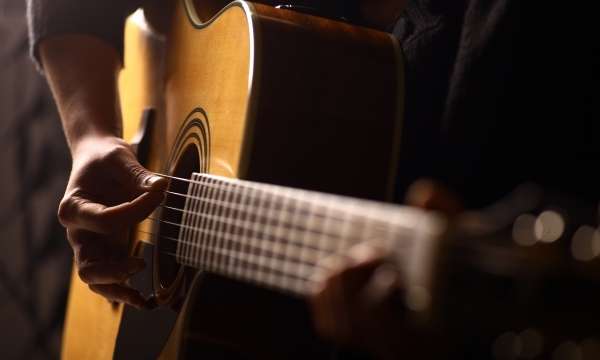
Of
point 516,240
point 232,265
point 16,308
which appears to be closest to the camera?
point 516,240

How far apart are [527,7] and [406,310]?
39 cm

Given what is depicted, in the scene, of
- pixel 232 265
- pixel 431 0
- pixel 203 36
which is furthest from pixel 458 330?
pixel 203 36

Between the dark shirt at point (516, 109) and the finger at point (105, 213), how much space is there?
283mm

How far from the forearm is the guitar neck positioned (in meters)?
0.35

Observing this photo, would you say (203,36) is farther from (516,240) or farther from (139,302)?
(516,240)

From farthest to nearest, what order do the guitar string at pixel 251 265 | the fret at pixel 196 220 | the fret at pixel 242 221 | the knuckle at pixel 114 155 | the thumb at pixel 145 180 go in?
the knuckle at pixel 114 155 < the thumb at pixel 145 180 < the fret at pixel 196 220 < the fret at pixel 242 221 < the guitar string at pixel 251 265

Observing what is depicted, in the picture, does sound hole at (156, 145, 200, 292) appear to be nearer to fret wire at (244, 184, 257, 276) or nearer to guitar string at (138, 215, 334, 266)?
guitar string at (138, 215, 334, 266)

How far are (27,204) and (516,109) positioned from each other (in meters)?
1.49

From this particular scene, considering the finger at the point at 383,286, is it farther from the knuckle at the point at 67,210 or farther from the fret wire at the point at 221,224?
the knuckle at the point at 67,210

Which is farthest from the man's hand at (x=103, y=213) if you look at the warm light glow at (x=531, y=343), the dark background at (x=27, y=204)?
the dark background at (x=27, y=204)

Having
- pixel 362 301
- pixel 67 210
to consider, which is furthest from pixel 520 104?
pixel 67 210

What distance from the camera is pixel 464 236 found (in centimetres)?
43

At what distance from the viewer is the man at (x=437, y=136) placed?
2.31ft

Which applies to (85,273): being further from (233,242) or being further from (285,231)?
(285,231)
